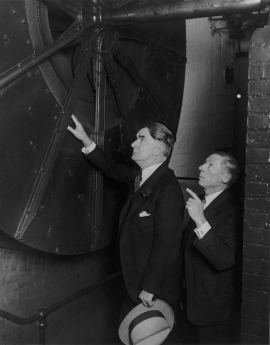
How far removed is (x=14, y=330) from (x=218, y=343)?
158 cm

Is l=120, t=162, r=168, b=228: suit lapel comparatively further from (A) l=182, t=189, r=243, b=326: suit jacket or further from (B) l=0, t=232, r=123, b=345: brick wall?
(B) l=0, t=232, r=123, b=345: brick wall

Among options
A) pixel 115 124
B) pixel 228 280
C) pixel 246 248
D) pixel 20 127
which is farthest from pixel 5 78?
pixel 228 280

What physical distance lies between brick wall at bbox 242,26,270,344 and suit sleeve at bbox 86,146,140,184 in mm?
1165

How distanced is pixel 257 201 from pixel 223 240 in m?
0.48

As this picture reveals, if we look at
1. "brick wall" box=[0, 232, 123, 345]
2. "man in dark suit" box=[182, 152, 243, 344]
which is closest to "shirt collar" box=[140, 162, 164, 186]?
"man in dark suit" box=[182, 152, 243, 344]

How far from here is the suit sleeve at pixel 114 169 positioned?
312 centimetres

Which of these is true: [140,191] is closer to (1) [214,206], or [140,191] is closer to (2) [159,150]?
(2) [159,150]

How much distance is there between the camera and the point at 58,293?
3867 millimetres

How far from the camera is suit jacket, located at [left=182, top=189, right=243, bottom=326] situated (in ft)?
8.72

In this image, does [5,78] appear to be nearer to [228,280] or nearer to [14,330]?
[228,280]

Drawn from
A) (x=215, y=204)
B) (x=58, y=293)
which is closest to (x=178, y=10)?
(x=215, y=204)

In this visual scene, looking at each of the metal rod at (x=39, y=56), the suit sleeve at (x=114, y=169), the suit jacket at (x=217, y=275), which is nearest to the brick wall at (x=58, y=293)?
the suit sleeve at (x=114, y=169)

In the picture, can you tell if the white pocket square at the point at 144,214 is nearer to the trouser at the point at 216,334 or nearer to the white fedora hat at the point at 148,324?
the white fedora hat at the point at 148,324

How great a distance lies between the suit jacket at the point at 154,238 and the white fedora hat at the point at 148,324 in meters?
0.09
